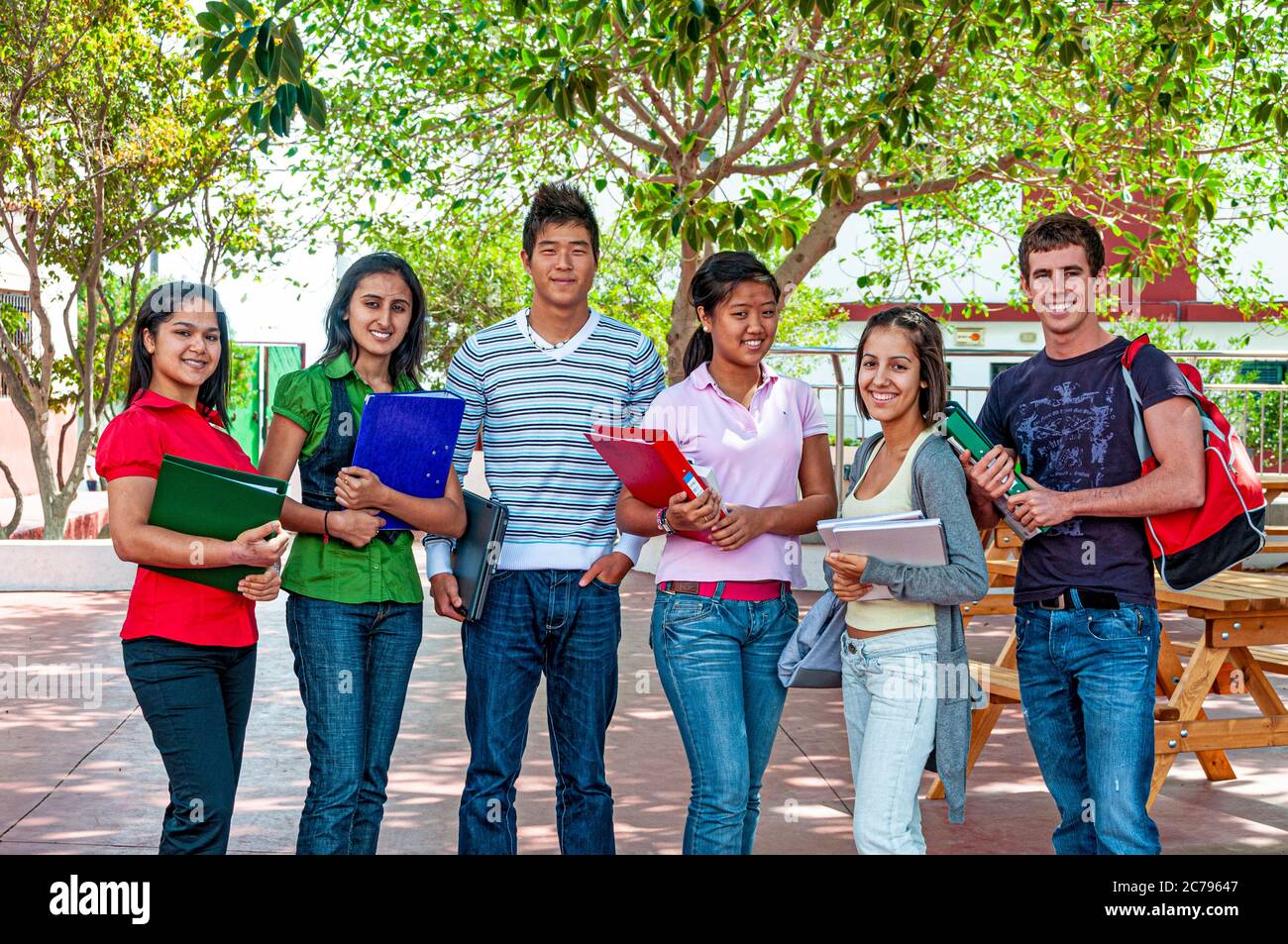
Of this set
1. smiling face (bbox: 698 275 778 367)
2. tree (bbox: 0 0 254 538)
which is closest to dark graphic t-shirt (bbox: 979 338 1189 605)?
smiling face (bbox: 698 275 778 367)

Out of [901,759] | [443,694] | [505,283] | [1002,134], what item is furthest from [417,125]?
[505,283]

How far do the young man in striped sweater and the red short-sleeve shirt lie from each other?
64 cm

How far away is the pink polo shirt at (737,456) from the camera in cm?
355

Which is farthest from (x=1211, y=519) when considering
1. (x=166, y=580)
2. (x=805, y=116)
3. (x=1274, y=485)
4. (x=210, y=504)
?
(x=805, y=116)

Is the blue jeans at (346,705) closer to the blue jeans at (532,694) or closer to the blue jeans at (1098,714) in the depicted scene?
A: the blue jeans at (532,694)

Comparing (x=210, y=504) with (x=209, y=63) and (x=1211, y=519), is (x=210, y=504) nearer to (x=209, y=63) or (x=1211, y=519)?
(x=209, y=63)

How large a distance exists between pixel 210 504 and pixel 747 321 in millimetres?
1460

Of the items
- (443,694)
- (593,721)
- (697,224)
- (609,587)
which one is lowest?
(443,694)

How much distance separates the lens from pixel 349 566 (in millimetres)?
3525

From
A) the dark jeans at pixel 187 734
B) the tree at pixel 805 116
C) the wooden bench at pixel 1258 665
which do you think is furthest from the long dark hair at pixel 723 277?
the tree at pixel 805 116

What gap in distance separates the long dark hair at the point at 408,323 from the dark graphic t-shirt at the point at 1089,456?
170 centimetres

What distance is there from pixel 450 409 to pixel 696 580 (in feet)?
2.57
